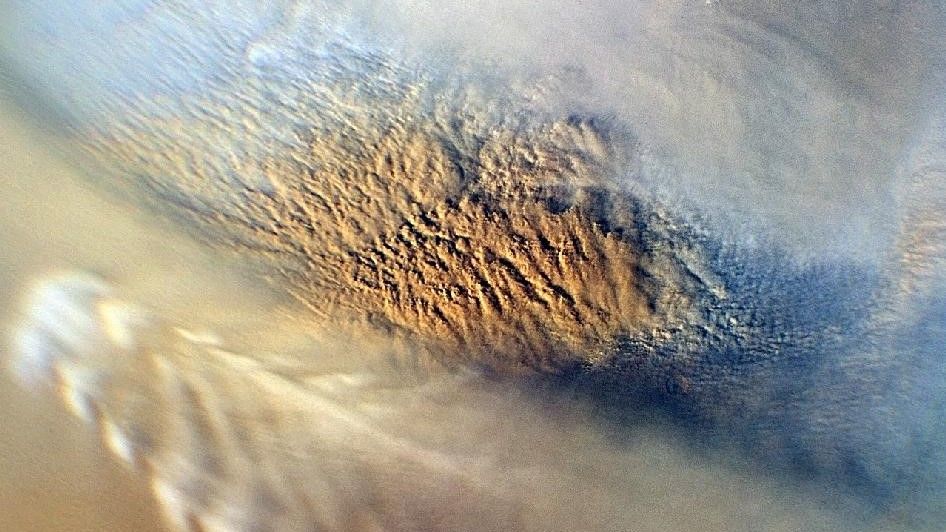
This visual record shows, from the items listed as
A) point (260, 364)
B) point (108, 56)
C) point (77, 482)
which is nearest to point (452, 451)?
point (260, 364)

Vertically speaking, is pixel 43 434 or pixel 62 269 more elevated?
pixel 62 269

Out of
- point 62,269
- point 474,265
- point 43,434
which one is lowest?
point 43,434

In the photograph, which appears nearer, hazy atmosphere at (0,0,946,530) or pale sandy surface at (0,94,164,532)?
pale sandy surface at (0,94,164,532)

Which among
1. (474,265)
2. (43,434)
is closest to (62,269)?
(43,434)

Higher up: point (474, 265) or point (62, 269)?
point (474, 265)

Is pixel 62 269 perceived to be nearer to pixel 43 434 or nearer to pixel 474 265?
pixel 43 434

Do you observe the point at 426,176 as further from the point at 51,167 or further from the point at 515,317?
the point at 51,167

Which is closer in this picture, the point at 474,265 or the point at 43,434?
the point at 43,434

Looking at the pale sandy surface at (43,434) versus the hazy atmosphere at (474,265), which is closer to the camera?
the pale sandy surface at (43,434)
